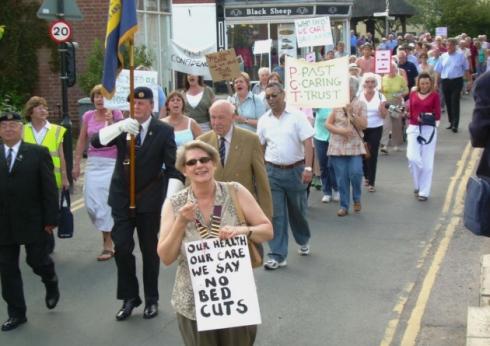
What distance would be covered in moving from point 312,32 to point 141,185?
1283 cm

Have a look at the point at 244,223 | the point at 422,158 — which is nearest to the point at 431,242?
the point at 422,158

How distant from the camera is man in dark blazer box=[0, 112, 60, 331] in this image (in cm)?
732

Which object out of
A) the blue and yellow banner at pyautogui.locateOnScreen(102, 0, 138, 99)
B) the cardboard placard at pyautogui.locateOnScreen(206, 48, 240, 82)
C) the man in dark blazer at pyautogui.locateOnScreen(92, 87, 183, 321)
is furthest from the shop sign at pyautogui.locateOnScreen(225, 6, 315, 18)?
the man in dark blazer at pyautogui.locateOnScreen(92, 87, 183, 321)

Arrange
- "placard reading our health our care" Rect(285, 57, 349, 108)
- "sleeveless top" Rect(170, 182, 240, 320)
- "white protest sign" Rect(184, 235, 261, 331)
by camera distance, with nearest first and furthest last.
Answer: "white protest sign" Rect(184, 235, 261, 331) < "sleeveless top" Rect(170, 182, 240, 320) < "placard reading our health our care" Rect(285, 57, 349, 108)

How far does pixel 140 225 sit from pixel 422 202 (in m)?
6.19

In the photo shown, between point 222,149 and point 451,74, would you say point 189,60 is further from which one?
point 451,74

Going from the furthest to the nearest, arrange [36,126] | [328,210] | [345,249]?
[328,210] → [345,249] → [36,126]

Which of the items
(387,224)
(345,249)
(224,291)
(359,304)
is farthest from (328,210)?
(224,291)

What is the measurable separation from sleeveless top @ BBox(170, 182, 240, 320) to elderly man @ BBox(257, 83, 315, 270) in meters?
4.05

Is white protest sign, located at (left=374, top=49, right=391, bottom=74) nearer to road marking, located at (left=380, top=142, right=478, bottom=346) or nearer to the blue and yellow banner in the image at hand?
road marking, located at (left=380, top=142, right=478, bottom=346)

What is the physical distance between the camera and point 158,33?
2539 centimetres

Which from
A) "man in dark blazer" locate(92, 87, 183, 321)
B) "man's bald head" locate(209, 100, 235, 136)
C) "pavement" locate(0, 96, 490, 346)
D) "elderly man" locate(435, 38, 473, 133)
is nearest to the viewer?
"man's bald head" locate(209, 100, 235, 136)

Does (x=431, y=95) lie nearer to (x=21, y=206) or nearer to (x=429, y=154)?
(x=429, y=154)

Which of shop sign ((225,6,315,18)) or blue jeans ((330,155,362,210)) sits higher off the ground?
shop sign ((225,6,315,18))
